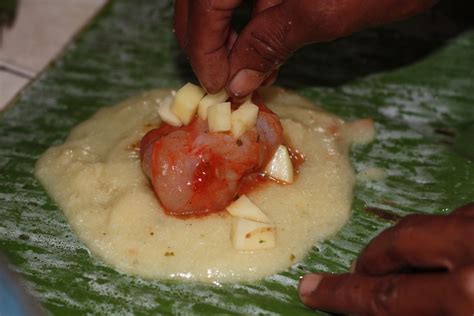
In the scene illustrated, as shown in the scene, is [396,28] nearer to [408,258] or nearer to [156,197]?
[156,197]

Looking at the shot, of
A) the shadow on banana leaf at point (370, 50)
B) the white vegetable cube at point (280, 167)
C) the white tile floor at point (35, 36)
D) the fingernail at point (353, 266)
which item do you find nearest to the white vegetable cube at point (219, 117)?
the white vegetable cube at point (280, 167)

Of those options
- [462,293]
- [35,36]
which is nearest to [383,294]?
[462,293]

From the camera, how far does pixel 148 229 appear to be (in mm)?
2633

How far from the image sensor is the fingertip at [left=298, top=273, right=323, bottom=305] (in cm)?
237

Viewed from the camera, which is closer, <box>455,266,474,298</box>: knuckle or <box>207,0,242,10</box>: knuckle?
<box>455,266,474,298</box>: knuckle

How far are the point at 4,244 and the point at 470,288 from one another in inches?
58.8

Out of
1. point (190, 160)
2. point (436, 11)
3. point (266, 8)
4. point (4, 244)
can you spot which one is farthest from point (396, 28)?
point (4, 244)

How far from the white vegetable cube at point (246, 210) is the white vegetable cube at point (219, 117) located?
0.81 ft

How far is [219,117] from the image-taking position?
2.66 metres

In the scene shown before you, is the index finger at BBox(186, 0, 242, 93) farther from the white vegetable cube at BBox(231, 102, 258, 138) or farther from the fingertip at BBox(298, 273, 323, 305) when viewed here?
the fingertip at BBox(298, 273, 323, 305)

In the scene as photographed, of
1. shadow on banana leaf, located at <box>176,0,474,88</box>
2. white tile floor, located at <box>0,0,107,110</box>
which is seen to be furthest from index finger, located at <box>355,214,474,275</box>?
white tile floor, located at <box>0,0,107,110</box>

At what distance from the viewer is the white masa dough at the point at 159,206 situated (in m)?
2.55

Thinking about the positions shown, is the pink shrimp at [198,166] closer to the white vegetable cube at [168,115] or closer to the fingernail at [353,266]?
the white vegetable cube at [168,115]

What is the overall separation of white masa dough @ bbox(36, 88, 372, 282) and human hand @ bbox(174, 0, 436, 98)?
43 cm
